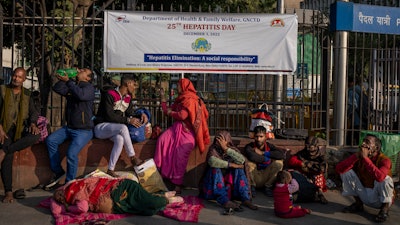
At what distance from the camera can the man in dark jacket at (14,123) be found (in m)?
6.59

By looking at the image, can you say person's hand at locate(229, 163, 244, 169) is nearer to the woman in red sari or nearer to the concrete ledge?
the woman in red sari

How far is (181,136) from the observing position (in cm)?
717

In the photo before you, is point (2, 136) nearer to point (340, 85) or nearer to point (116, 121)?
point (116, 121)

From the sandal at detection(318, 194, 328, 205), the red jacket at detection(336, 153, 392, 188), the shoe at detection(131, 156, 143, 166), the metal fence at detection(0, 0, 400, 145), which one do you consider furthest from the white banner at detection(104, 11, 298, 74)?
the red jacket at detection(336, 153, 392, 188)

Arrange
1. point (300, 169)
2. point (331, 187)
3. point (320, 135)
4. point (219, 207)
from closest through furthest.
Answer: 1. point (219, 207)
2. point (300, 169)
3. point (331, 187)
4. point (320, 135)

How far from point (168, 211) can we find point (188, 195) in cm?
102

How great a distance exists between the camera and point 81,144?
701 cm

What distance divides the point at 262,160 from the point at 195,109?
45.1 inches

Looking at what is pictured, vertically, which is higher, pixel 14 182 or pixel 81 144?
pixel 81 144

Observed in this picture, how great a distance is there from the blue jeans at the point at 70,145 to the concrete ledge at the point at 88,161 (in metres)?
0.31

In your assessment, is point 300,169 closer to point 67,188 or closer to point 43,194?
point 67,188

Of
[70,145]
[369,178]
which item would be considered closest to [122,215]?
[70,145]

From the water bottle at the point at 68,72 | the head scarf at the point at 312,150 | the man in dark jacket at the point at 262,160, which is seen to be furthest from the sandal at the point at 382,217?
the water bottle at the point at 68,72

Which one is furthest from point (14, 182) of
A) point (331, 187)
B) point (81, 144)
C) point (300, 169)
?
point (331, 187)
